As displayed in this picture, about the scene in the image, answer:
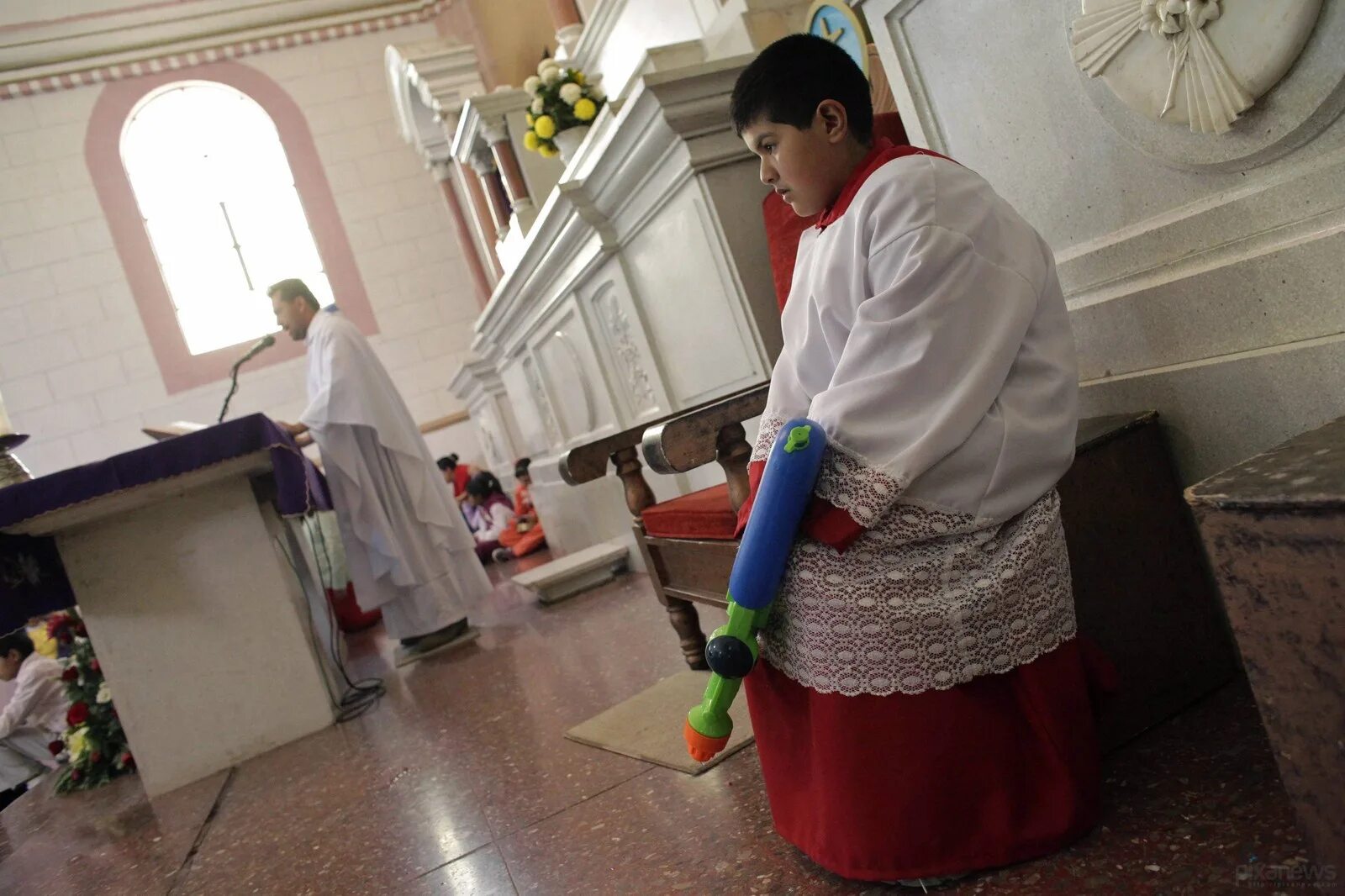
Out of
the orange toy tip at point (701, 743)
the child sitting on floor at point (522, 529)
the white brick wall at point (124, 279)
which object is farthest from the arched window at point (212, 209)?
the orange toy tip at point (701, 743)

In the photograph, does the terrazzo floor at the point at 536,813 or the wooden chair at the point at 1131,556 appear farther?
the wooden chair at the point at 1131,556

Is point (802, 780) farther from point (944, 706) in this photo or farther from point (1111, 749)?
point (1111, 749)

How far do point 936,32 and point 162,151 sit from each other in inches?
346

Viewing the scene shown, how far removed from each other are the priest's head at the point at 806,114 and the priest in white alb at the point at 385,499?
2.96 metres

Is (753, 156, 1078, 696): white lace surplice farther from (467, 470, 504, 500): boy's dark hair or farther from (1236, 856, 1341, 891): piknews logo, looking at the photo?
(467, 470, 504, 500): boy's dark hair

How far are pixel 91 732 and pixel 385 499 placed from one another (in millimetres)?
1301

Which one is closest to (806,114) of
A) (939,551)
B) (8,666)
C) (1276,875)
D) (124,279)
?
(939,551)

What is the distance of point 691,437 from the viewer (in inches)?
65.9

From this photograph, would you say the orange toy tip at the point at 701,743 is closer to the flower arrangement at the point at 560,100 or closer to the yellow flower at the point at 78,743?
the flower arrangement at the point at 560,100

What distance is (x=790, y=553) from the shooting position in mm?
1312

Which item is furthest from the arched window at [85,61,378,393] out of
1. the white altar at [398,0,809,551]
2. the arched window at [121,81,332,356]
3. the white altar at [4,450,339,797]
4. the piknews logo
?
the piknews logo

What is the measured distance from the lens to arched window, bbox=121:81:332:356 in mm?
8781

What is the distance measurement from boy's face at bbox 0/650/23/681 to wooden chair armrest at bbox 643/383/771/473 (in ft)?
15.1

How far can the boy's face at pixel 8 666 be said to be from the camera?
4883 millimetres
